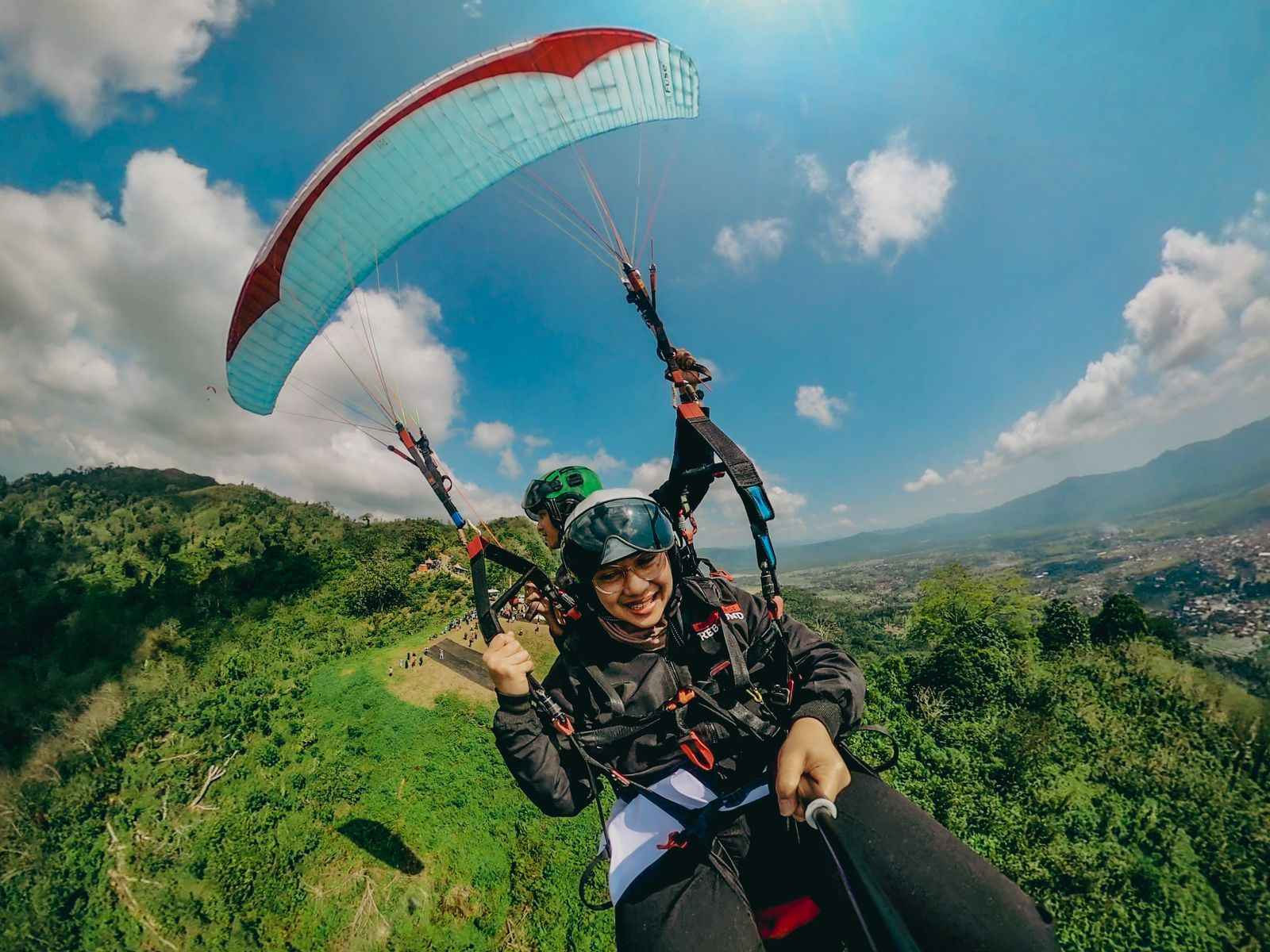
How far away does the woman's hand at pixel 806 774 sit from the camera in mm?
1547

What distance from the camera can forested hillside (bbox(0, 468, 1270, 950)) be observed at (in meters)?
9.72

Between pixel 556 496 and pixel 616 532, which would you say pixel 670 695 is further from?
pixel 556 496

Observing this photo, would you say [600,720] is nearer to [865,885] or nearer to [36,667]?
[865,885]

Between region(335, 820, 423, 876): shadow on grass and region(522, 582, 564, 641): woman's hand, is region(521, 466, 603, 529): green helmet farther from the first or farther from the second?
region(335, 820, 423, 876): shadow on grass

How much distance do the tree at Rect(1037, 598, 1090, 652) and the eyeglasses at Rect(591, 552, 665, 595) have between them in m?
39.1

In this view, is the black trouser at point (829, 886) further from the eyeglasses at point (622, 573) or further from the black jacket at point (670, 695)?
the eyeglasses at point (622, 573)

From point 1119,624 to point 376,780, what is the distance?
138ft

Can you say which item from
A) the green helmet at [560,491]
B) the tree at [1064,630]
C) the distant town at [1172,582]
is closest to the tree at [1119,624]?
the tree at [1064,630]

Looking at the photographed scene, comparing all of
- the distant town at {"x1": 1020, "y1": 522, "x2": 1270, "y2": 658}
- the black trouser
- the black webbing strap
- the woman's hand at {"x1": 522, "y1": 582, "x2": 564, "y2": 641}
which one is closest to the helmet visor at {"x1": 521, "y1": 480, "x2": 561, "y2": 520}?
the woman's hand at {"x1": 522, "y1": 582, "x2": 564, "y2": 641}

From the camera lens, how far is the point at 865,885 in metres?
1.19

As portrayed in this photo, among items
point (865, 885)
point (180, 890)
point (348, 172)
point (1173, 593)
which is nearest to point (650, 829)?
point (865, 885)

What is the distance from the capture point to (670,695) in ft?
7.88

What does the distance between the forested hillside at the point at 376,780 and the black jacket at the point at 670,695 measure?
10.4 m

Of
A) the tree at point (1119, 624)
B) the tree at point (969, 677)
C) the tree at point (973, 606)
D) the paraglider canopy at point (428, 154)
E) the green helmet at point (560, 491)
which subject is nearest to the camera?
the green helmet at point (560, 491)
